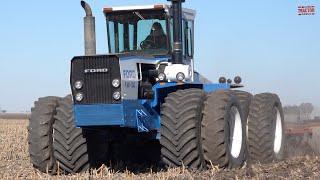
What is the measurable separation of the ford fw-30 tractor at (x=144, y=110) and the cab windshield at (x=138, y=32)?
0.06 feet

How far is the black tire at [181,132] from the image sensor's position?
8.23m

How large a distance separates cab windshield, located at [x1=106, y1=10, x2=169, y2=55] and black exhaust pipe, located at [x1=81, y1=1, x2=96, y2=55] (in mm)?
951

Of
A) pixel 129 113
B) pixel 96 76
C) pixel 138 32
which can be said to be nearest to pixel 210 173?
pixel 129 113

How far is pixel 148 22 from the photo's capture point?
33.0ft

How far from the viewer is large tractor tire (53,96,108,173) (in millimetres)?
8852

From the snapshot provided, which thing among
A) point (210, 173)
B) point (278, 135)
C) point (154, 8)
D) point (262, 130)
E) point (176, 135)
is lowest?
point (278, 135)

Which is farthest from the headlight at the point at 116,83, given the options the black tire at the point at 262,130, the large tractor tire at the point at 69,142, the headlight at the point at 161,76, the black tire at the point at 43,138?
the black tire at the point at 262,130

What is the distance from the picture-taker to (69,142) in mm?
8883

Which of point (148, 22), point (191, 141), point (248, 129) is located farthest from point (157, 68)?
point (248, 129)

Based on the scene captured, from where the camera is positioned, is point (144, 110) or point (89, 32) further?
point (89, 32)

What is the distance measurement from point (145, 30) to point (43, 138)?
255 cm

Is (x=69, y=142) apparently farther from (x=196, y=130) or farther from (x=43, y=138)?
(x=196, y=130)

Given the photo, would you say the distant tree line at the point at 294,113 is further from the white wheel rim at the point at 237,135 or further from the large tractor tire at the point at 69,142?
the large tractor tire at the point at 69,142

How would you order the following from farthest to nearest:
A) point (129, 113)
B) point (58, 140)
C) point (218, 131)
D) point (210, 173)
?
point (58, 140) → point (218, 131) → point (129, 113) → point (210, 173)
